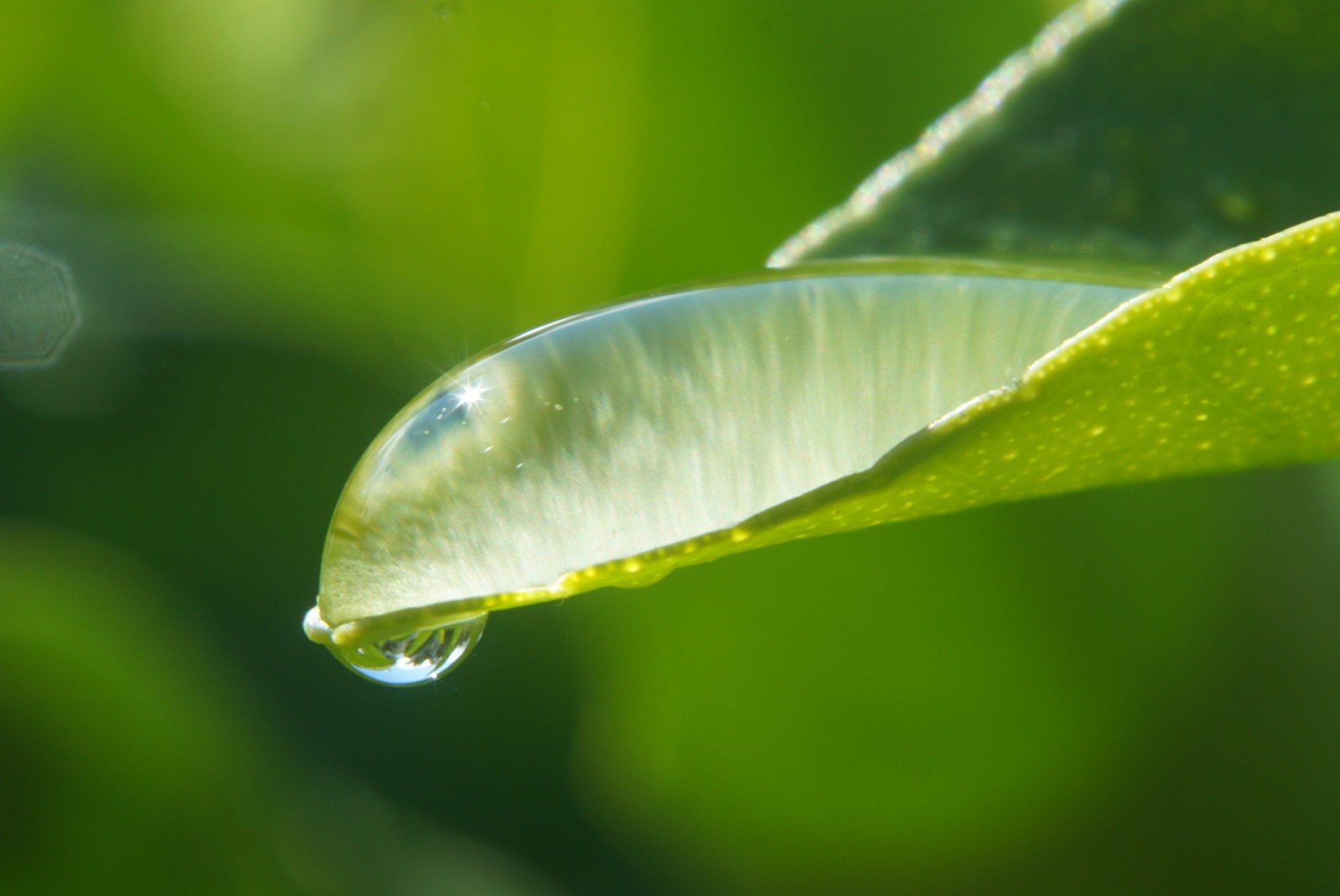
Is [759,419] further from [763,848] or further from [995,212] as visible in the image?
[763,848]

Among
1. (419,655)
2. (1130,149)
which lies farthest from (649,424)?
(1130,149)

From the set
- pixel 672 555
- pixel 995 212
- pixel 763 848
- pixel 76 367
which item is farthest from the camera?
pixel 76 367

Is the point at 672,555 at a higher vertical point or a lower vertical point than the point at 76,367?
lower

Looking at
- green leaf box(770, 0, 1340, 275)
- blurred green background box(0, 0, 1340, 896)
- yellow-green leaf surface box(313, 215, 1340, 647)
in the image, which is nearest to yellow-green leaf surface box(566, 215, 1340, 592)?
yellow-green leaf surface box(313, 215, 1340, 647)

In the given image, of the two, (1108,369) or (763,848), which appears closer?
(1108,369)

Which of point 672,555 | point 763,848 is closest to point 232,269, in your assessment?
point 763,848

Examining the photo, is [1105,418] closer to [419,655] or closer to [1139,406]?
[1139,406]
